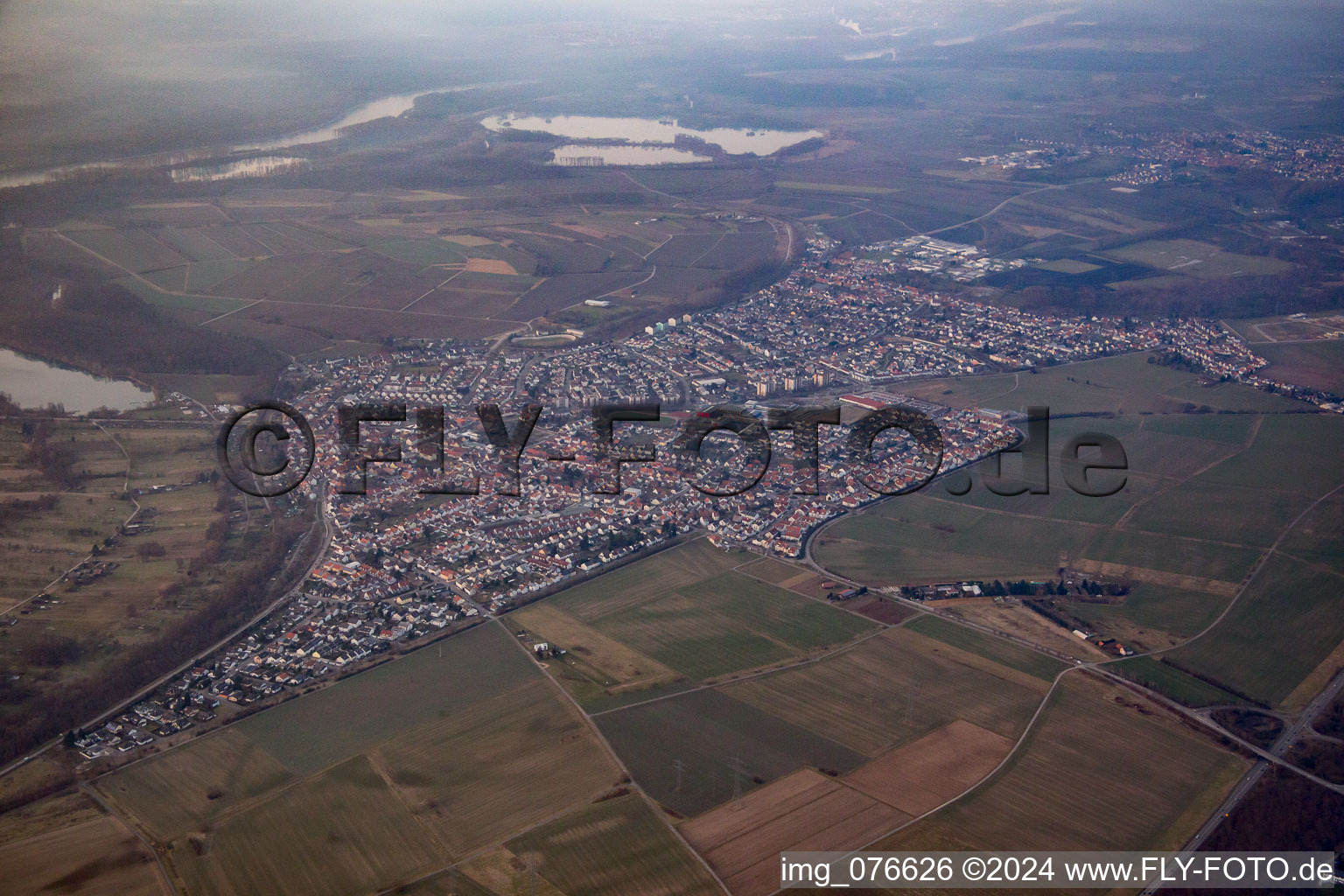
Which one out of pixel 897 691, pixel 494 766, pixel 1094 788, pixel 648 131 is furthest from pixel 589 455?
pixel 648 131

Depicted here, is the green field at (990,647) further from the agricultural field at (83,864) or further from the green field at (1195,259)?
the green field at (1195,259)

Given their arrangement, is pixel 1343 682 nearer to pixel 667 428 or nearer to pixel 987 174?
pixel 667 428

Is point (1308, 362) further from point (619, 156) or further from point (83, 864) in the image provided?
point (619, 156)

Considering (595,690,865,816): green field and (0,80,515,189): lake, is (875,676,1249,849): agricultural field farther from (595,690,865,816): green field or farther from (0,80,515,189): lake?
(0,80,515,189): lake

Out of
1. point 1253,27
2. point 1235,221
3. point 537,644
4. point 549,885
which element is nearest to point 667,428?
point 537,644

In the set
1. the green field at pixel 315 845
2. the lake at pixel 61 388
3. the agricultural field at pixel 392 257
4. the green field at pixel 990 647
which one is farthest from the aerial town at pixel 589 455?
the lake at pixel 61 388

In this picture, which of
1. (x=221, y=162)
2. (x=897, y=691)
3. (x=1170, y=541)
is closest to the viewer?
(x=897, y=691)
